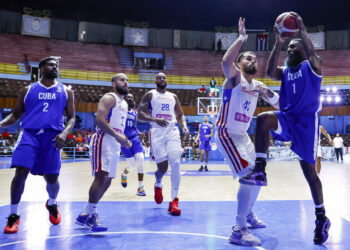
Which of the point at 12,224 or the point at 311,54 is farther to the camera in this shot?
the point at 12,224

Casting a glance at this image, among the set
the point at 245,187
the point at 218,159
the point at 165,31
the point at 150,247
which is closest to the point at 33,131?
the point at 150,247

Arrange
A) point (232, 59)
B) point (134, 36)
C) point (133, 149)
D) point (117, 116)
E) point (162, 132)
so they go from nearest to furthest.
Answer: point (232, 59), point (117, 116), point (162, 132), point (133, 149), point (134, 36)

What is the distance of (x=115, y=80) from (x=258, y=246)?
2.44m

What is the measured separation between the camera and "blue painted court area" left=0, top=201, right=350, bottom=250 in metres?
2.88

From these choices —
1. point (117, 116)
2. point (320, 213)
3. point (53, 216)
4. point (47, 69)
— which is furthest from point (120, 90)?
point (320, 213)

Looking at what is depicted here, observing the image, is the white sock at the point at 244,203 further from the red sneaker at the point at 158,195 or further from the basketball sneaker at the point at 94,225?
the red sneaker at the point at 158,195

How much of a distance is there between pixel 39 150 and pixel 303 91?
2995mm

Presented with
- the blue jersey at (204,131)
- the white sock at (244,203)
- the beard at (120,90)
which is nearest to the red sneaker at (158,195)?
the beard at (120,90)

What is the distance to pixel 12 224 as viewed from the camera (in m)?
3.33

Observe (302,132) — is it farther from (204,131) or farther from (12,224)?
(204,131)

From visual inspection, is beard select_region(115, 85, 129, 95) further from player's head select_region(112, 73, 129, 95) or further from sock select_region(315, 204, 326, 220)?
sock select_region(315, 204, 326, 220)

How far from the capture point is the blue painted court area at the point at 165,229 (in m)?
2.88

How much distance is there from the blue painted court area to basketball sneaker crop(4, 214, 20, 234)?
0.08 meters

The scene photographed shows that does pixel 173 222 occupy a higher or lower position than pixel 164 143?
lower
